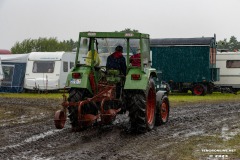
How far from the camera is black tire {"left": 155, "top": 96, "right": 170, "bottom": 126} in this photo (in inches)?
515

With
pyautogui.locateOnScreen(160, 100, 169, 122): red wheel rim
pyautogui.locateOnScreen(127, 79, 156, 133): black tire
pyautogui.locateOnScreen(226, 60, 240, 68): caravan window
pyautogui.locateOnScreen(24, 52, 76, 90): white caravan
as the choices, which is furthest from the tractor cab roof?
Result: pyautogui.locateOnScreen(226, 60, 240, 68): caravan window

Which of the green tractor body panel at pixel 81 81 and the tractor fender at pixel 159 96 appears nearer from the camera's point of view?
the green tractor body panel at pixel 81 81

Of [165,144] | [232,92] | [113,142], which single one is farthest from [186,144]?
[232,92]

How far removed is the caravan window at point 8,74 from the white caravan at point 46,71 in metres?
1.07

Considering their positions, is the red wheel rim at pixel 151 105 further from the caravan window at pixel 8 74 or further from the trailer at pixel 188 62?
the caravan window at pixel 8 74

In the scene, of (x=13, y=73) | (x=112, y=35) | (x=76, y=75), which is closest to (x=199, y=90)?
(x=13, y=73)

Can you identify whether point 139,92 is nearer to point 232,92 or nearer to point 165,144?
point 165,144

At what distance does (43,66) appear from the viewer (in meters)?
29.5

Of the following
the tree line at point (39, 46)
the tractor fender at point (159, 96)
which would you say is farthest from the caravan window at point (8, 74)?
the tree line at point (39, 46)

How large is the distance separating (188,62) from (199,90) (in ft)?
5.82

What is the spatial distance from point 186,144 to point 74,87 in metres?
3.12

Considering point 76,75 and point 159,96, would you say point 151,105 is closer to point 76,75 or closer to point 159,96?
point 159,96

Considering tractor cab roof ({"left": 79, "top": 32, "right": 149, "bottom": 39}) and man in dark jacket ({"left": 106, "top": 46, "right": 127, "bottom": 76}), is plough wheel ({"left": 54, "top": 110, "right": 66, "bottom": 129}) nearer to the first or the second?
man in dark jacket ({"left": 106, "top": 46, "right": 127, "bottom": 76})

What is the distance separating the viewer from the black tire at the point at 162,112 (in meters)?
13.1
